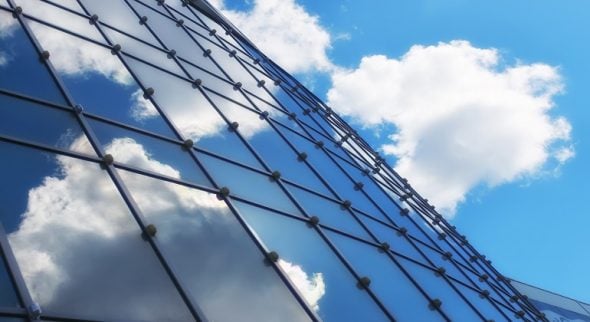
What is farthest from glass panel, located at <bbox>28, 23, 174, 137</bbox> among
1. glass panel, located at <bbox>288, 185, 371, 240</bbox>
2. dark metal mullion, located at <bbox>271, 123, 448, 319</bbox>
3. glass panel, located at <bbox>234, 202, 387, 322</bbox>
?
dark metal mullion, located at <bbox>271, 123, 448, 319</bbox>

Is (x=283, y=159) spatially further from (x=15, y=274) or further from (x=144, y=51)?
(x=15, y=274)

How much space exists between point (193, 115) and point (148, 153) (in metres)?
2.26

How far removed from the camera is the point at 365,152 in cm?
1889

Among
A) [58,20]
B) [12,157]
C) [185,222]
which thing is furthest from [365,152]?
[12,157]

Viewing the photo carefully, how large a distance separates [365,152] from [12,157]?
14726mm

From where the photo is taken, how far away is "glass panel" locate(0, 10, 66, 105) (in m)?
6.08

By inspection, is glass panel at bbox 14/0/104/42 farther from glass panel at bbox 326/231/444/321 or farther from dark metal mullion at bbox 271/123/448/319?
glass panel at bbox 326/231/444/321

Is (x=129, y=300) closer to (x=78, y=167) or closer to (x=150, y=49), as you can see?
(x=78, y=167)

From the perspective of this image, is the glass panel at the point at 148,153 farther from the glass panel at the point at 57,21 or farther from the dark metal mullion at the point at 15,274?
the dark metal mullion at the point at 15,274

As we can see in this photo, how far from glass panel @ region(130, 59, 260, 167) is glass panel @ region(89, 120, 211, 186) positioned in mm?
743

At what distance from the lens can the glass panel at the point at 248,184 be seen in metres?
7.58

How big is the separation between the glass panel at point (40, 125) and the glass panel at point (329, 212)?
13.1ft

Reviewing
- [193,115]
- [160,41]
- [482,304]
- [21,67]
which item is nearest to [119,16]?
[160,41]

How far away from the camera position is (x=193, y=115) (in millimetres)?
8938
